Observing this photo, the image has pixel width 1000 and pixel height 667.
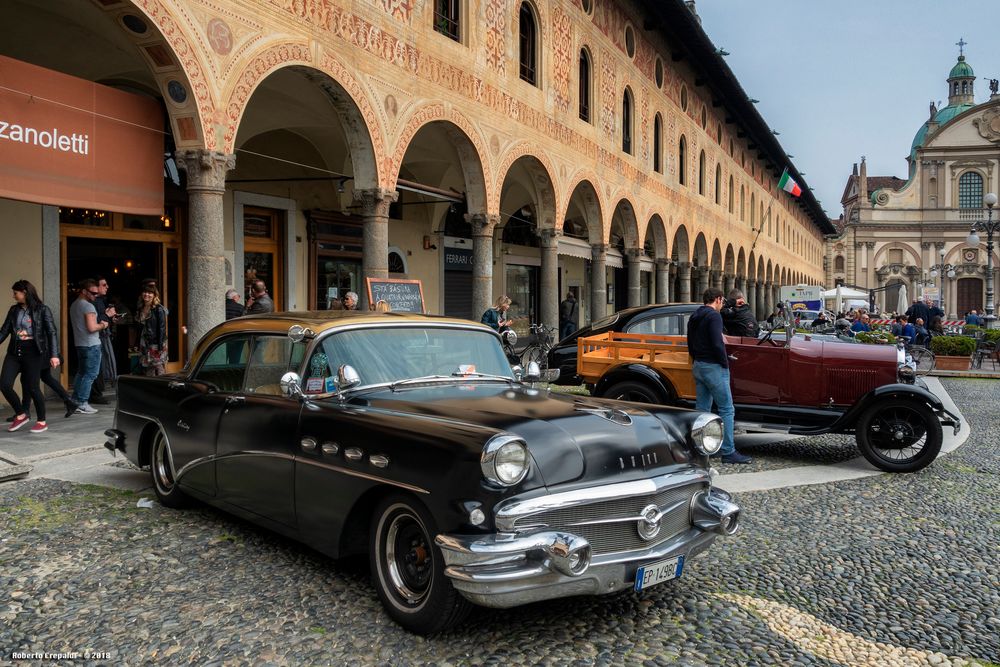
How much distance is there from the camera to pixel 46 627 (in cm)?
338

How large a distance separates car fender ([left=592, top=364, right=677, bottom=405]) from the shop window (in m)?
7.97

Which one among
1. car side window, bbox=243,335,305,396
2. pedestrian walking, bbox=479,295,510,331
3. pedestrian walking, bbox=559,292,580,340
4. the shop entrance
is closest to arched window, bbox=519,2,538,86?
pedestrian walking, bbox=479,295,510,331

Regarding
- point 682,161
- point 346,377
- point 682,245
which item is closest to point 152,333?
point 346,377

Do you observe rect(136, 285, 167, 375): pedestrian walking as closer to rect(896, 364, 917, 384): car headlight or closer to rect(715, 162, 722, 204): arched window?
rect(896, 364, 917, 384): car headlight

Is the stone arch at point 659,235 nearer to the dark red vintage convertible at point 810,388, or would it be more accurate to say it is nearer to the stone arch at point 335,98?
the stone arch at point 335,98

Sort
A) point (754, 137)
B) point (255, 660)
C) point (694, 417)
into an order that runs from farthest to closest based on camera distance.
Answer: point (754, 137)
point (694, 417)
point (255, 660)

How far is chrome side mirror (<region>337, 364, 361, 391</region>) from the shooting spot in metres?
3.81

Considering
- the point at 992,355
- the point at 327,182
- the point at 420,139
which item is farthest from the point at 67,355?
the point at 992,355

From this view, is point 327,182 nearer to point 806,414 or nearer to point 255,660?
point 806,414

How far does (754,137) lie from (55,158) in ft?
112

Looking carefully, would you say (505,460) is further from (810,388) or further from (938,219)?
(938,219)

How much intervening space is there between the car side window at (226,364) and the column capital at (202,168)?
177 inches

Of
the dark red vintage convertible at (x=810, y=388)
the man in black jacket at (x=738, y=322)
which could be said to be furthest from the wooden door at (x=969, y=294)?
the dark red vintage convertible at (x=810, y=388)

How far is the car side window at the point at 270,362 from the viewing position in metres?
4.25
